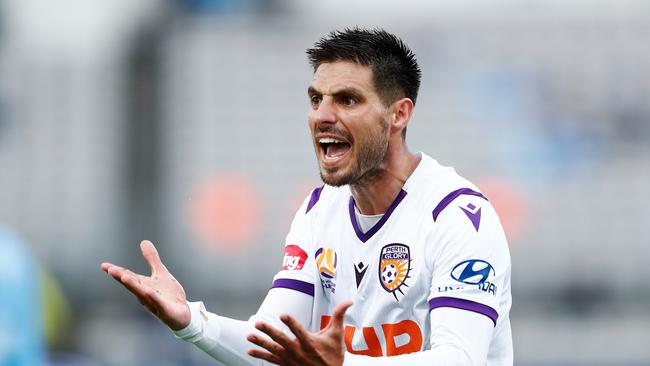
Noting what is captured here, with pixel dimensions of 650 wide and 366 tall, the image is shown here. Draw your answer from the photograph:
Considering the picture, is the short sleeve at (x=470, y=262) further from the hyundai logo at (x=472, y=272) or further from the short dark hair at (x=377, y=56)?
the short dark hair at (x=377, y=56)

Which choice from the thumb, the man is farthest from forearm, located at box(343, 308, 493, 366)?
the thumb

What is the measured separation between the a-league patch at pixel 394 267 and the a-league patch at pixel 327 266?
281 millimetres

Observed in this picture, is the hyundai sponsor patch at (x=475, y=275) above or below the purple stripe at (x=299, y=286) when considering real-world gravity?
above

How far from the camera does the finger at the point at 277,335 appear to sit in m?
4.62

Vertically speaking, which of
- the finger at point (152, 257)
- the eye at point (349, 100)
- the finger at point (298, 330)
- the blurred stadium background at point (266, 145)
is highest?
the blurred stadium background at point (266, 145)

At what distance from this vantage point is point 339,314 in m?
4.58

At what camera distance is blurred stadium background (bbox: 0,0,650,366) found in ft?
62.5

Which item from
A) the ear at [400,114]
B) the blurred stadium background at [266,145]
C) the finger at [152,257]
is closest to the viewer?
the finger at [152,257]

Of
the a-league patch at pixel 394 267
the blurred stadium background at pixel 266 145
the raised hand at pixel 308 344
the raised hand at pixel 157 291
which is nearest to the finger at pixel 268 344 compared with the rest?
the raised hand at pixel 308 344

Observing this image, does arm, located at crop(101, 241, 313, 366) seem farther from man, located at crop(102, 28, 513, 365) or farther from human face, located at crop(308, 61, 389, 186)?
human face, located at crop(308, 61, 389, 186)

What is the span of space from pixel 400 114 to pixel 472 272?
90cm

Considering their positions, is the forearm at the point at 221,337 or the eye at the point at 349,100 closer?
the forearm at the point at 221,337

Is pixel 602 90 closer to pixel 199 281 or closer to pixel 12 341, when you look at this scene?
pixel 199 281

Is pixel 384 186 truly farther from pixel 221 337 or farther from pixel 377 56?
pixel 221 337
